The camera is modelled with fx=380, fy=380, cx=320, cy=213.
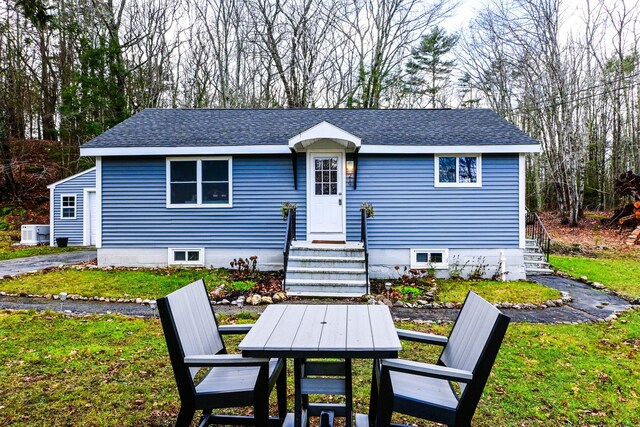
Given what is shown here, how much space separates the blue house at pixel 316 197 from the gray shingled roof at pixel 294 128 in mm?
72

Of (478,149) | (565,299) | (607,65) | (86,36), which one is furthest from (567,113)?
(86,36)

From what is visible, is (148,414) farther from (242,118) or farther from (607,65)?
(607,65)

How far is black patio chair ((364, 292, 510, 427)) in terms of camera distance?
2090mm

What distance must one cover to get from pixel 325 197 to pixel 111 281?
4998 millimetres

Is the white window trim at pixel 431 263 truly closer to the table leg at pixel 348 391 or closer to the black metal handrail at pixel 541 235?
the black metal handrail at pixel 541 235

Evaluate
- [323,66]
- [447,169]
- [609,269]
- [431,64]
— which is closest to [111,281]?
[447,169]

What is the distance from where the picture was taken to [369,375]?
12.3ft

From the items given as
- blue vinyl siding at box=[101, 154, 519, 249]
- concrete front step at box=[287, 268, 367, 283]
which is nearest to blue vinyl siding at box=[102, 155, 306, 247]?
blue vinyl siding at box=[101, 154, 519, 249]

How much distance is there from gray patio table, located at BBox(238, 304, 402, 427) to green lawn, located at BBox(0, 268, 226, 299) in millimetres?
5141

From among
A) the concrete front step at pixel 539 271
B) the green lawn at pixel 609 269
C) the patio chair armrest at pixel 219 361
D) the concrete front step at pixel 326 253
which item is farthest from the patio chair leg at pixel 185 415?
the concrete front step at pixel 539 271

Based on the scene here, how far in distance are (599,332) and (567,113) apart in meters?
13.9

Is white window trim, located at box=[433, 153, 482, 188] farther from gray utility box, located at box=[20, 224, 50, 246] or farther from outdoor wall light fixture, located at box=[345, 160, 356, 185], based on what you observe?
gray utility box, located at box=[20, 224, 50, 246]

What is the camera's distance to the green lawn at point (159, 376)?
9.70 ft

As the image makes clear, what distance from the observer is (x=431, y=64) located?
21906mm
